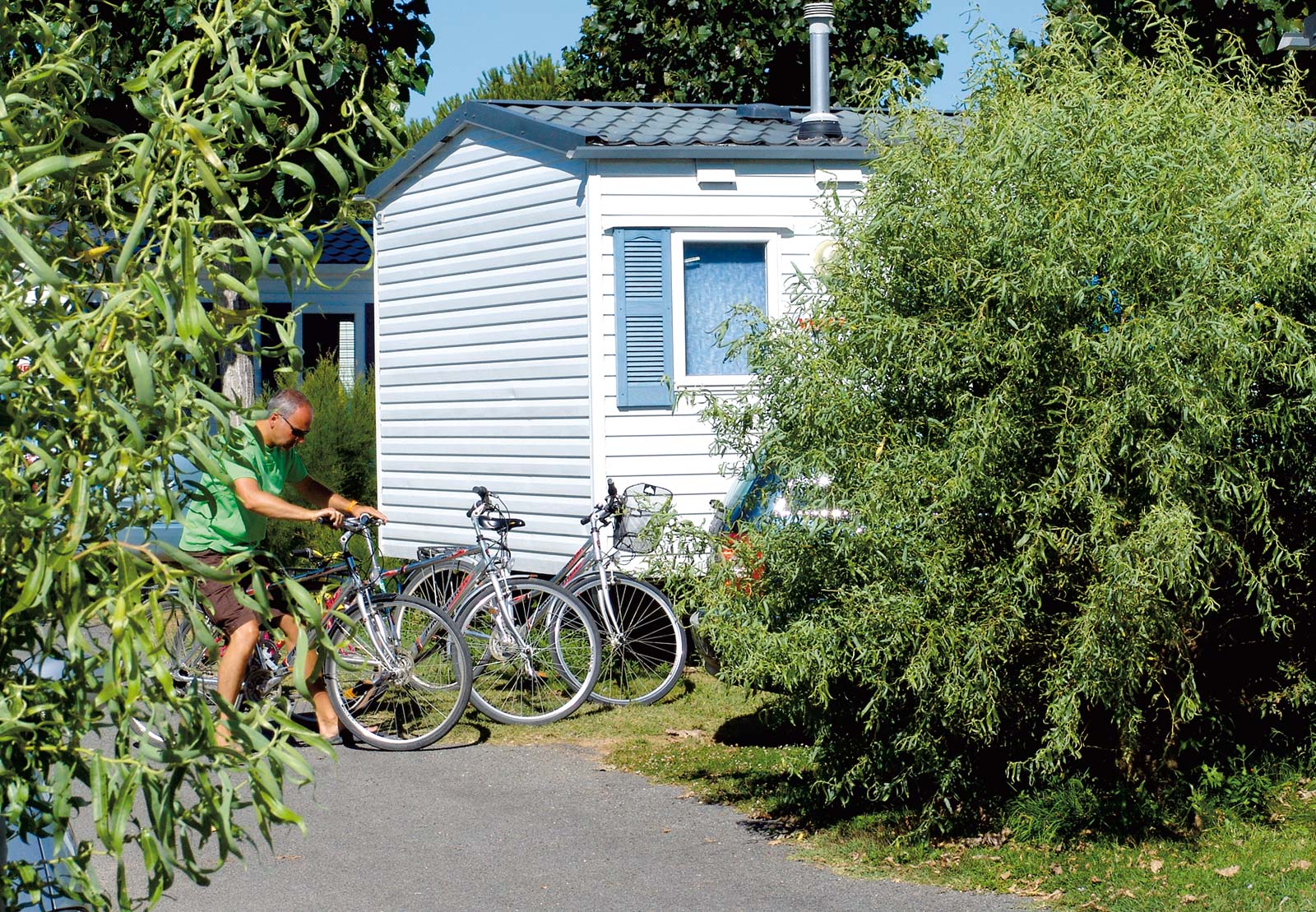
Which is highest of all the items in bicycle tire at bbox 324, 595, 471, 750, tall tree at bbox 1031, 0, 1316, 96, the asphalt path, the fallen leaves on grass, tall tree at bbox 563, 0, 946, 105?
tall tree at bbox 563, 0, 946, 105

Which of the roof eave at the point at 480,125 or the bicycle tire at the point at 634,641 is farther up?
the roof eave at the point at 480,125

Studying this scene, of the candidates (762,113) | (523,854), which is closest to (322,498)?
(523,854)

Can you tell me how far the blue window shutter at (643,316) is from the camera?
11148mm

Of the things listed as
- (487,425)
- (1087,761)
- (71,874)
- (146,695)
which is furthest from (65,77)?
(487,425)

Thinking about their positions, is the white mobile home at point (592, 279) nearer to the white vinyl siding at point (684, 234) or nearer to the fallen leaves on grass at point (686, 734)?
the white vinyl siding at point (684, 234)

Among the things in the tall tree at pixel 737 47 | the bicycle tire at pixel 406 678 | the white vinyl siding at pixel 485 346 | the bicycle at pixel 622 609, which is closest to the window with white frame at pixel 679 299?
the white vinyl siding at pixel 485 346

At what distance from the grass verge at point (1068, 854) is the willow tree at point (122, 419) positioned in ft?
13.4

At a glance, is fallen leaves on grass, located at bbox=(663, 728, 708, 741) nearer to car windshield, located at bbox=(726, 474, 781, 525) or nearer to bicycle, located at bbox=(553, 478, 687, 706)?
bicycle, located at bbox=(553, 478, 687, 706)

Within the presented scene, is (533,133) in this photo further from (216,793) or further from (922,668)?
(216,793)

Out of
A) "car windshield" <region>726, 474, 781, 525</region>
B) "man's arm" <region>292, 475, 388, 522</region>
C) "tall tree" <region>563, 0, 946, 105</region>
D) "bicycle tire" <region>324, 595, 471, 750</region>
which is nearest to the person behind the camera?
"car windshield" <region>726, 474, 781, 525</region>

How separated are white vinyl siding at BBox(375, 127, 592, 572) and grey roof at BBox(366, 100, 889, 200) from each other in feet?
0.54

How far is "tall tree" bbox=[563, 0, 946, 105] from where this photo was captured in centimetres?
2586

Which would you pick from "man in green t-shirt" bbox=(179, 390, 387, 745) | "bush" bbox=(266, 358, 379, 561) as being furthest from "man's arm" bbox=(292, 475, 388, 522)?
"bush" bbox=(266, 358, 379, 561)

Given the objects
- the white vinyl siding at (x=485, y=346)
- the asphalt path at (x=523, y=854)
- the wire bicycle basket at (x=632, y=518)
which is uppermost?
the white vinyl siding at (x=485, y=346)
